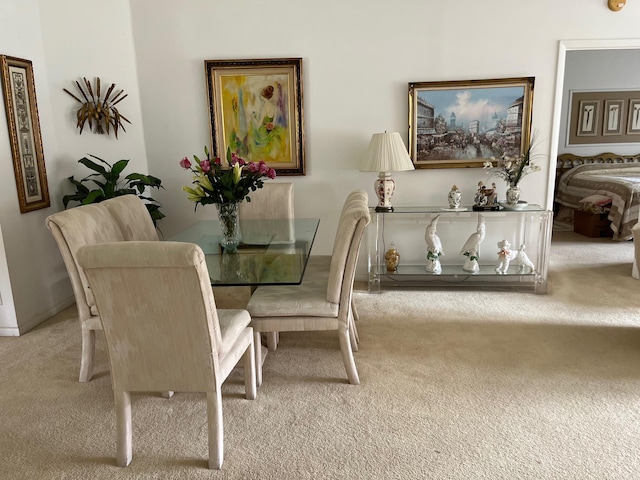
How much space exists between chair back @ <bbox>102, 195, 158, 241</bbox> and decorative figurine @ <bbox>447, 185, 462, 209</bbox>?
7.80 ft

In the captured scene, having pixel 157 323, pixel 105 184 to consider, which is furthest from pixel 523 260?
pixel 105 184

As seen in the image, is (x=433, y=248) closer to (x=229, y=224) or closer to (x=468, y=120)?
(x=468, y=120)

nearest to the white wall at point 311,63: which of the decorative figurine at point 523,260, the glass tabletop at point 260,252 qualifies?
the decorative figurine at point 523,260

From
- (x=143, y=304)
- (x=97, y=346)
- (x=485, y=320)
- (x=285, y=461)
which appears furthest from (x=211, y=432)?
(x=485, y=320)

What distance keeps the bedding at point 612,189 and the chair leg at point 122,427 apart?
5.63 metres

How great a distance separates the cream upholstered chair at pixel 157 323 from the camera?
64.6 inches

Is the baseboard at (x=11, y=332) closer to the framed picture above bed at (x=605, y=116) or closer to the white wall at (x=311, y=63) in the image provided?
the white wall at (x=311, y=63)

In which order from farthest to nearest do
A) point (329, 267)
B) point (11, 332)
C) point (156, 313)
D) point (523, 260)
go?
point (523, 260), point (11, 332), point (329, 267), point (156, 313)

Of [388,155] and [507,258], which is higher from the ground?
[388,155]

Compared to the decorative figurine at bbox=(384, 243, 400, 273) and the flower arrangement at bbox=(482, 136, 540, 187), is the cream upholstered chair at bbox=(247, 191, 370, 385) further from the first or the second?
the flower arrangement at bbox=(482, 136, 540, 187)

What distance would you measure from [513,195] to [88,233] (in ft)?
10.4

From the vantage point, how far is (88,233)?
96.2 inches

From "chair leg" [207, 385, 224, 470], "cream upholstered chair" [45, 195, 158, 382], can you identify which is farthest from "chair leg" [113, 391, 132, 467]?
"cream upholstered chair" [45, 195, 158, 382]

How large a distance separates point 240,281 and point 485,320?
1971 mm
